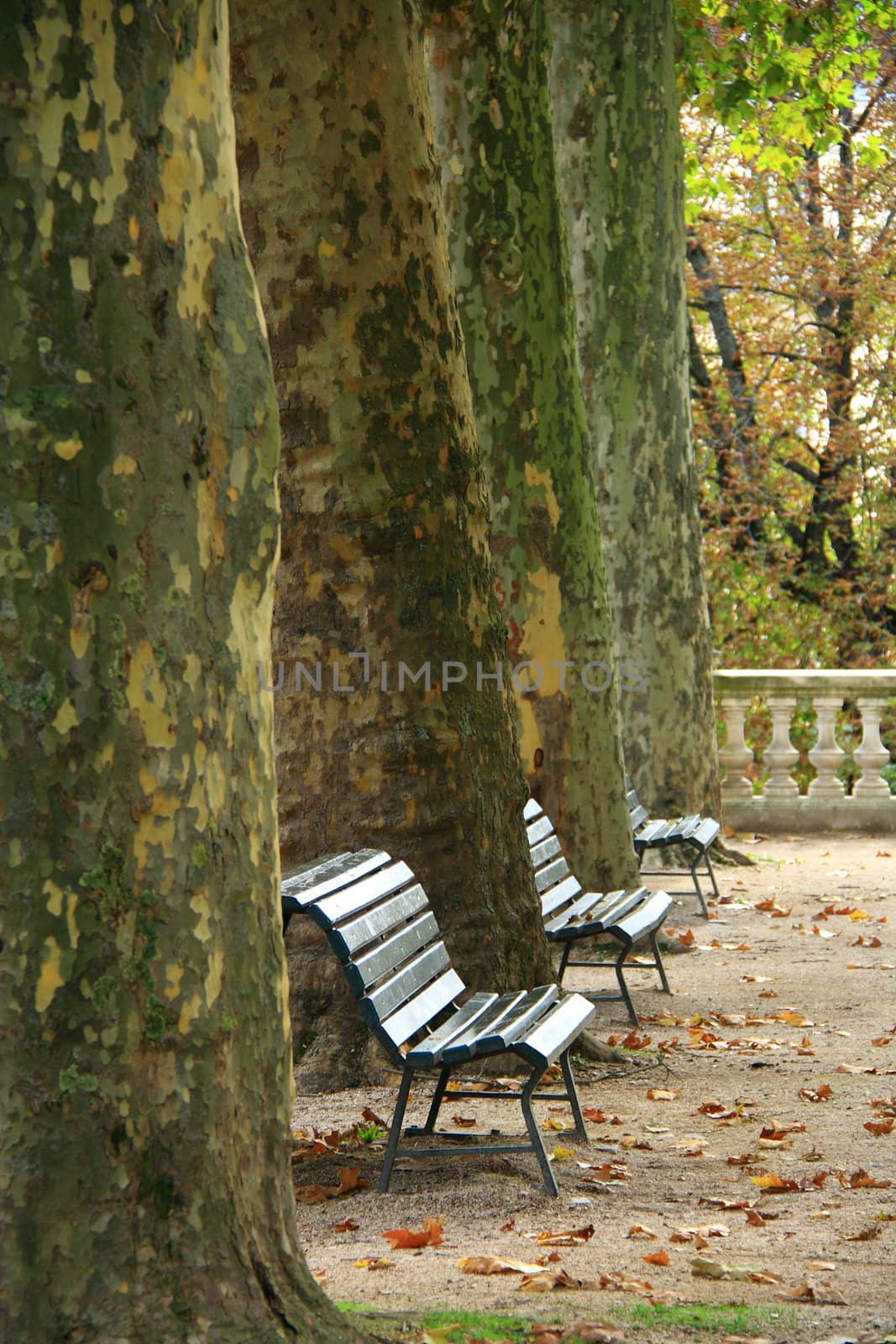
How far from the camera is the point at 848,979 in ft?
26.4

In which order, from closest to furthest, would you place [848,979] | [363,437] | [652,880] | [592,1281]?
[592,1281], [363,437], [848,979], [652,880]

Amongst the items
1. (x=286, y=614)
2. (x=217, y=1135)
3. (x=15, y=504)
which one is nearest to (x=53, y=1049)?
(x=217, y=1135)

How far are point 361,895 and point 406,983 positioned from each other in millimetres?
296

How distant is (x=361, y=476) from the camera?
18.1ft

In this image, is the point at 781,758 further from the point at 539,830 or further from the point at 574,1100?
the point at 574,1100

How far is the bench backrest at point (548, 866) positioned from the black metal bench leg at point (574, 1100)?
1637 mm

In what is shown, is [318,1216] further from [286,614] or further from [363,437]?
[363,437]

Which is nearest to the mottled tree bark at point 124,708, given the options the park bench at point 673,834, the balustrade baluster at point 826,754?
the park bench at point 673,834

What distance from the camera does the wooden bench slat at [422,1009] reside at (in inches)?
175

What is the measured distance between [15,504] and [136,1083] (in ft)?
3.20

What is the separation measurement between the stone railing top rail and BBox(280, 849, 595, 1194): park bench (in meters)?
9.78

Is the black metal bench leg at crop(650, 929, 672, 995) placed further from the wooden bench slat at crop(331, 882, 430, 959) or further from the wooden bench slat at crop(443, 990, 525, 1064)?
the wooden bench slat at crop(331, 882, 430, 959)

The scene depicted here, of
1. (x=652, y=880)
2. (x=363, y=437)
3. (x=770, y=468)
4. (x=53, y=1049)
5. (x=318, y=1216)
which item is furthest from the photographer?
(x=770, y=468)

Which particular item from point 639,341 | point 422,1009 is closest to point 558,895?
point 422,1009
